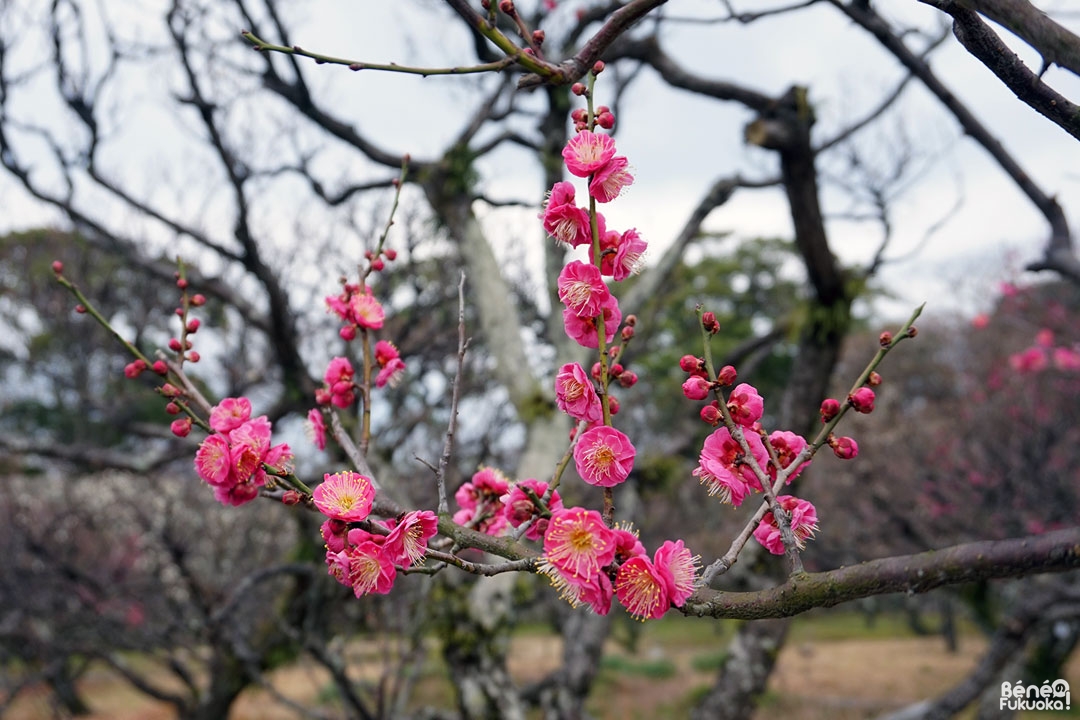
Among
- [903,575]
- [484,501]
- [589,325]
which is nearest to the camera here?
[903,575]

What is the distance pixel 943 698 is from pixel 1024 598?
83cm

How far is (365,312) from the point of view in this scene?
141cm

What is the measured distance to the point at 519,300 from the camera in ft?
22.4

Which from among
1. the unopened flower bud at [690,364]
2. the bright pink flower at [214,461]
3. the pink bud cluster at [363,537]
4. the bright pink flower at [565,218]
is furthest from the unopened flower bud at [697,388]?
the bright pink flower at [214,461]

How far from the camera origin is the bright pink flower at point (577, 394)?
93 centimetres

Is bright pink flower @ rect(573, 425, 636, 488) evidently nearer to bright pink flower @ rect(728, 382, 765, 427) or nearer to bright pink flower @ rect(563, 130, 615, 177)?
bright pink flower @ rect(728, 382, 765, 427)

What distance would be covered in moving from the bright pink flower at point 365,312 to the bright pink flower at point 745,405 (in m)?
0.72

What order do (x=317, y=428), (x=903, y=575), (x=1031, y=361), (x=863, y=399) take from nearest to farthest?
1. (x=903, y=575)
2. (x=863, y=399)
3. (x=317, y=428)
4. (x=1031, y=361)

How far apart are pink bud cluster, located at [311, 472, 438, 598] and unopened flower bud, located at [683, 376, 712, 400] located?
1.20 feet

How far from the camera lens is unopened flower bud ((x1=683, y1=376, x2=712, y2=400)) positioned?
2.97 ft

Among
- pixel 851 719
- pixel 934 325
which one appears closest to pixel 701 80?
pixel 851 719

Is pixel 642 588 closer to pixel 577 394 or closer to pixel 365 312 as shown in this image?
pixel 577 394

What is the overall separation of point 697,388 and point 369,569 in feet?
1.60

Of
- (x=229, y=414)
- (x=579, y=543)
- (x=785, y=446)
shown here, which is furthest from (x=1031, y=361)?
(x=229, y=414)
